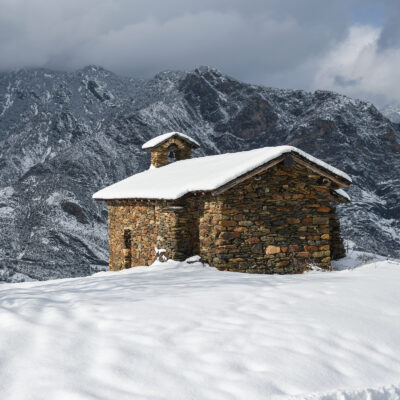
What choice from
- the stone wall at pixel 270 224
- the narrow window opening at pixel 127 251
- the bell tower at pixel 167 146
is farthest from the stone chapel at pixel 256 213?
the bell tower at pixel 167 146

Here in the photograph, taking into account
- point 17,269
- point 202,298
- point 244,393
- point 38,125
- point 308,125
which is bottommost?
point 17,269

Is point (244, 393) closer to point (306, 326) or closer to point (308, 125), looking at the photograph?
point (306, 326)

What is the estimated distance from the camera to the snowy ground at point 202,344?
3232 millimetres

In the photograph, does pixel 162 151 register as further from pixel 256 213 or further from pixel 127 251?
pixel 256 213

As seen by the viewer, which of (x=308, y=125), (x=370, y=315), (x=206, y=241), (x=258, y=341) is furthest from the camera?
(x=308, y=125)

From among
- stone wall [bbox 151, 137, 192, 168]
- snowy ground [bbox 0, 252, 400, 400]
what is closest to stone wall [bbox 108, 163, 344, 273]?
snowy ground [bbox 0, 252, 400, 400]

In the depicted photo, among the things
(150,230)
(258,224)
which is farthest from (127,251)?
(258,224)

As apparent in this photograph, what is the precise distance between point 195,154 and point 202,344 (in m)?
89.2

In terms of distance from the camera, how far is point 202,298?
17.2 feet

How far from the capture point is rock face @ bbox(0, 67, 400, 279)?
67312 millimetres

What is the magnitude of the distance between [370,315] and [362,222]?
264ft

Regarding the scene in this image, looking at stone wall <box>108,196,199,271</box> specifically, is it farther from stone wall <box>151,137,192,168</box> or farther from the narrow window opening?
stone wall <box>151,137,192,168</box>

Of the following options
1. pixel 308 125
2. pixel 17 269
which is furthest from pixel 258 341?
pixel 308 125

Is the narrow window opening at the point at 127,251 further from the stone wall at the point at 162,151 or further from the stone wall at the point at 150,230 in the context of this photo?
the stone wall at the point at 162,151
